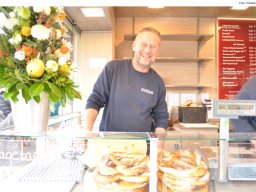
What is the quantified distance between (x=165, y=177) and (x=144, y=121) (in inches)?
34.3

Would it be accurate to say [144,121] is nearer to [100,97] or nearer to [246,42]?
[100,97]

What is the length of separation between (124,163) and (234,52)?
12.2 feet

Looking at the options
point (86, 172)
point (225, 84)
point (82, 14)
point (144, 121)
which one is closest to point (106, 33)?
point (82, 14)

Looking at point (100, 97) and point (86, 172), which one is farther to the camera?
point (100, 97)

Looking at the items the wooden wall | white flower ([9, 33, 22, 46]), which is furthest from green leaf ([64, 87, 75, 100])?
the wooden wall

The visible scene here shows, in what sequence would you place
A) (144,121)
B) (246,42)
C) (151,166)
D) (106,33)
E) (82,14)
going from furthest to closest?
(246,42) → (106,33) → (82,14) → (144,121) → (151,166)

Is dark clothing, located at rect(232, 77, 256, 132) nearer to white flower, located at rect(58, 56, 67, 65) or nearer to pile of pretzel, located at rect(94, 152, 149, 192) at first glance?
pile of pretzel, located at rect(94, 152, 149, 192)

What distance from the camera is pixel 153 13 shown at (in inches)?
160

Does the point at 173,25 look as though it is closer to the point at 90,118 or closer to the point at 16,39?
the point at 90,118

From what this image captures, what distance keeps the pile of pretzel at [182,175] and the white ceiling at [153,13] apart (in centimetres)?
240

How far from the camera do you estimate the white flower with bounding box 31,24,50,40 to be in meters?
0.96

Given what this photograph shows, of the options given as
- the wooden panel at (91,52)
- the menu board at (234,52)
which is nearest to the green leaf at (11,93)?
the wooden panel at (91,52)

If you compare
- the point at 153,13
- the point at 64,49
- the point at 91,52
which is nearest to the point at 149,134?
the point at 64,49

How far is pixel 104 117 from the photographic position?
1.85m
